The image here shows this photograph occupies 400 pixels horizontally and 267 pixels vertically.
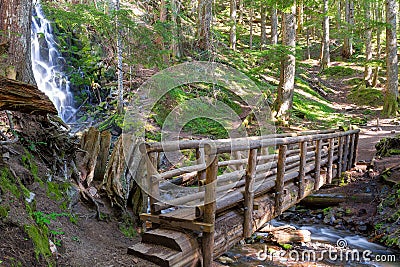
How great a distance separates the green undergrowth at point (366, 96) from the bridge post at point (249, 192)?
1746 cm

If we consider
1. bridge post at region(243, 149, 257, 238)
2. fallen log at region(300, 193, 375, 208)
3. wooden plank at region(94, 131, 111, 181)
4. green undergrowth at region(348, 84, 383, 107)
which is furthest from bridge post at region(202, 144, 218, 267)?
green undergrowth at region(348, 84, 383, 107)

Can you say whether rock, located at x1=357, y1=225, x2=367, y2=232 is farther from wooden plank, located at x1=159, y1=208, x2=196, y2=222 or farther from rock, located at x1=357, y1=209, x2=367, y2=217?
wooden plank, located at x1=159, y1=208, x2=196, y2=222

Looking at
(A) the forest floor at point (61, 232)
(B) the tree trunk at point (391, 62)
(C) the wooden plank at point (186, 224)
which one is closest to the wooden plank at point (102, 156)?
(A) the forest floor at point (61, 232)

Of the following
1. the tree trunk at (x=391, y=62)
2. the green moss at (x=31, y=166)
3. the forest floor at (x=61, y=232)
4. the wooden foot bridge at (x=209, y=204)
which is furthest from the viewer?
the tree trunk at (x=391, y=62)

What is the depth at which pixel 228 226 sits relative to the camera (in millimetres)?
4633

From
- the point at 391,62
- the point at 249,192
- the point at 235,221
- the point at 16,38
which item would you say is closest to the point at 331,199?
the point at 249,192

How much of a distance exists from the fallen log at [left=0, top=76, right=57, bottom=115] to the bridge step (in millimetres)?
1963

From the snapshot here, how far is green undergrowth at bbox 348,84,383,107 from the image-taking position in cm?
1977

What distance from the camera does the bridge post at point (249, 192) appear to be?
484 centimetres

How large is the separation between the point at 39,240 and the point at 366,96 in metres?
20.8

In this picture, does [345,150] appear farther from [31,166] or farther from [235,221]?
[31,166]

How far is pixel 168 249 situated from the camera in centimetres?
387

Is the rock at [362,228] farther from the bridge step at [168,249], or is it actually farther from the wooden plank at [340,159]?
the bridge step at [168,249]

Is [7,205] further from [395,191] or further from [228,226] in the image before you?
[395,191]
